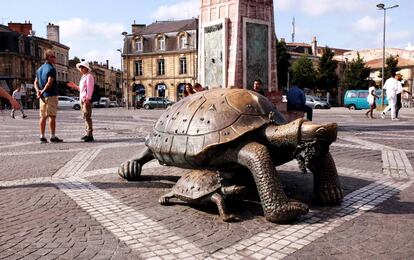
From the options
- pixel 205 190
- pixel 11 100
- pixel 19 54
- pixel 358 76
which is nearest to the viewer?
pixel 205 190

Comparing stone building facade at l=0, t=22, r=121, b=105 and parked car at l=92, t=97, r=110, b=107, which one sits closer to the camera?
stone building facade at l=0, t=22, r=121, b=105

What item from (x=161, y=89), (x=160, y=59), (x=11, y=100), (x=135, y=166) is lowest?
(x=135, y=166)

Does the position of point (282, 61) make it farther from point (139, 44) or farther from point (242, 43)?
point (242, 43)

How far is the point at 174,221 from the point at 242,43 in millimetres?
9590

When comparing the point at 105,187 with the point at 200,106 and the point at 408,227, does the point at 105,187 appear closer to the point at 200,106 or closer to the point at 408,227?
the point at 200,106

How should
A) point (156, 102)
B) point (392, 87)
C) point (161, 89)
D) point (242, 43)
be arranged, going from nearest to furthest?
point (242, 43) → point (392, 87) → point (156, 102) → point (161, 89)

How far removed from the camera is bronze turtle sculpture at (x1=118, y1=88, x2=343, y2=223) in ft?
11.6

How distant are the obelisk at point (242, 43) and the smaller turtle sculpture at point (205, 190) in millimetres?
8552

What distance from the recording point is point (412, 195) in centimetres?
460

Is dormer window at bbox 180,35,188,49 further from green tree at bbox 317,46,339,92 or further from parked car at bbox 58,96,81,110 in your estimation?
green tree at bbox 317,46,339,92

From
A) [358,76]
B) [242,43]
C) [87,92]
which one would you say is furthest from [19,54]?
[87,92]

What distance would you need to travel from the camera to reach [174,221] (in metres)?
3.68

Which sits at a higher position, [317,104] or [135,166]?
[317,104]

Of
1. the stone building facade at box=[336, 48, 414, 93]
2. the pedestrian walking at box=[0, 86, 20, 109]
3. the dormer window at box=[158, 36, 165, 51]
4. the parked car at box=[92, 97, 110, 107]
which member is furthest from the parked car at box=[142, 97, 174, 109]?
the stone building facade at box=[336, 48, 414, 93]
